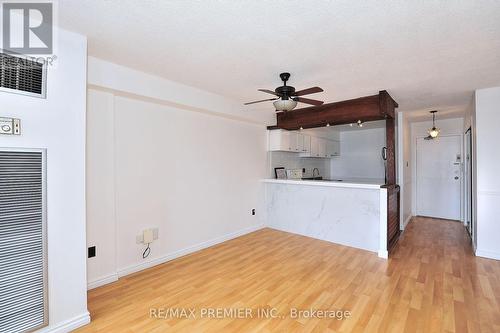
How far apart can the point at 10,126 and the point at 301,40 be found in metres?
2.38

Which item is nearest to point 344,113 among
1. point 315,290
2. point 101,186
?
point 315,290

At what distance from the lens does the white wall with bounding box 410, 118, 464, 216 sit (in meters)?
5.57

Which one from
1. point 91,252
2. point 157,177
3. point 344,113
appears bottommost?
point 91,252

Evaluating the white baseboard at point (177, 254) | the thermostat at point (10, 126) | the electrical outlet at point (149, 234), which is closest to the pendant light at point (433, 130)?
the white baseboard at point (177, 254)

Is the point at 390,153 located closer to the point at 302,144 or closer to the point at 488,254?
the point at 488,254

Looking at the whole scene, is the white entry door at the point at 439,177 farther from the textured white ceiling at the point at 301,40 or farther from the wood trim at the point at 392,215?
the textured white ceiling at the point at 301,40

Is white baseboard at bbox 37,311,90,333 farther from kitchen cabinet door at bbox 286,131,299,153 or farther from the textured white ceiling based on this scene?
kitchen cabinet door at bbox 286,131,299,153

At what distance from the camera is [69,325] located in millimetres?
1945

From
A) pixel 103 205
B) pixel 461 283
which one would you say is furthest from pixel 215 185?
pixel 461 283

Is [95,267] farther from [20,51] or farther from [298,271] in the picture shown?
[298,271]

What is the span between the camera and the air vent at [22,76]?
5.62ft

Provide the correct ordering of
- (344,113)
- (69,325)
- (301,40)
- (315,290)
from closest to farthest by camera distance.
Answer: (69,325)
(301,40)
(315,290)
(344,113)

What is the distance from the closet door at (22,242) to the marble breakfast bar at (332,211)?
12.4 ft

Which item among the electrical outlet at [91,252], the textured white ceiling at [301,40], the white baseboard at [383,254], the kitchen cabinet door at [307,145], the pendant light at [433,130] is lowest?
the white baseboard at [383,254]
